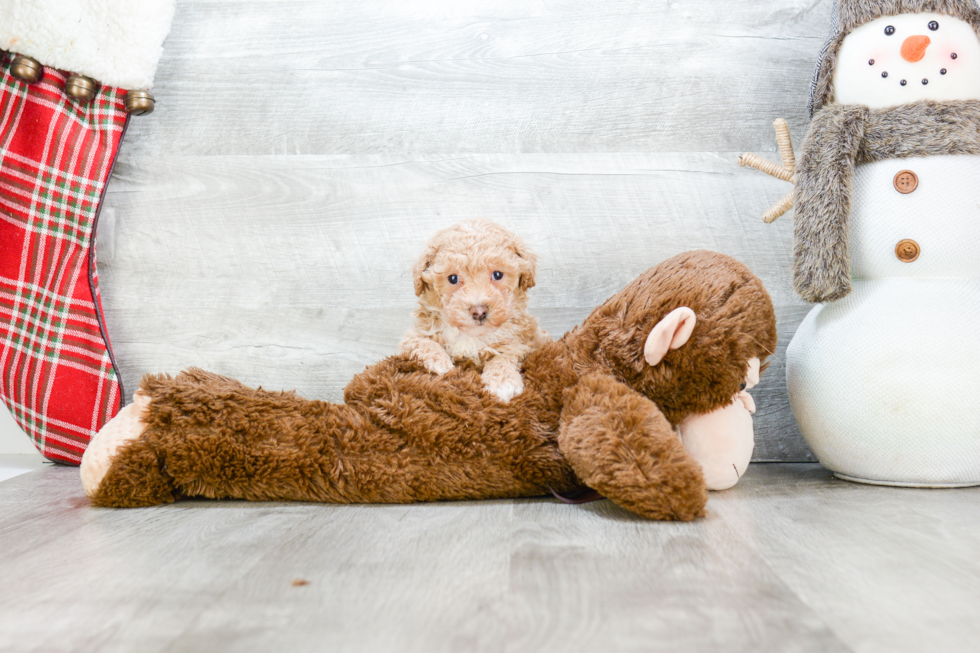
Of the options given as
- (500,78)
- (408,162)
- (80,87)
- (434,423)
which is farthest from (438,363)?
(80,87)

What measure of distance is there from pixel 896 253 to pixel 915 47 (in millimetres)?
291

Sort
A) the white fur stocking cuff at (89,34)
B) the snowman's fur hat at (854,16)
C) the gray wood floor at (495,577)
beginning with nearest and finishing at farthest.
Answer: the gray wood floor at (495,577) → the snowman's fur hat at (854,16) → the white fur stocking cuff at (89,34)

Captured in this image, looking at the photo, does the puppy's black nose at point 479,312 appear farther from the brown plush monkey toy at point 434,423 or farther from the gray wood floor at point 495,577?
the gray wood floor at point 495,577

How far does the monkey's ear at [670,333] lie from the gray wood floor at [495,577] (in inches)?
8.2

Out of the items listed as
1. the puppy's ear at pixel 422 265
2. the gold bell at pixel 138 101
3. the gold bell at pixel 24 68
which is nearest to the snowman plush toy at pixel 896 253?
the puppy's ear at pixel 422 265

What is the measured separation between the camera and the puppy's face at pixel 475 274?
913 millimetres

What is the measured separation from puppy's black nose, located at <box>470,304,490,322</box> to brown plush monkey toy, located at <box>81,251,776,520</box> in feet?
0.29

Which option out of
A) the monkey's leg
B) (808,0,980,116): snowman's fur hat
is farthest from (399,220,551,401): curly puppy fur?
(808,0,980,116): snowman's fur hat

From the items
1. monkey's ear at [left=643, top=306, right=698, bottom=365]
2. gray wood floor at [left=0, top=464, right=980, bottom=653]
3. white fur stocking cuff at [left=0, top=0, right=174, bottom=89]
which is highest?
white fur stocking cuff at [left=0, top=0, right=174, bottom=89]

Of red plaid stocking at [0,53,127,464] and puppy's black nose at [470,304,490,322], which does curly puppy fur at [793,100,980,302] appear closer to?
puppy's black nose at [470,304,490,322]

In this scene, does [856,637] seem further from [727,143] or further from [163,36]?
[163,36]

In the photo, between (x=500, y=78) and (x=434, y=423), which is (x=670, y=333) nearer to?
(x=434, y=423)

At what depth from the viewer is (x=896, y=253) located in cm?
97

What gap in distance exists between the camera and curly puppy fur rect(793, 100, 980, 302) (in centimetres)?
95
